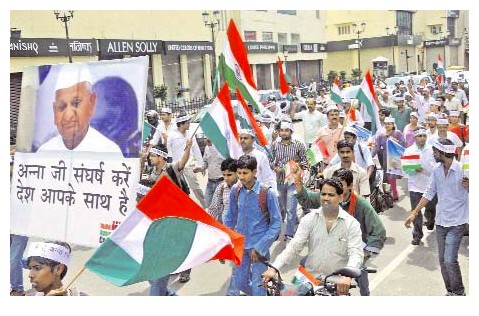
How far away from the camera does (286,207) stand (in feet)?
24.7

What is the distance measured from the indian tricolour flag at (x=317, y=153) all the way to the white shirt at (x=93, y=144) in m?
4.25

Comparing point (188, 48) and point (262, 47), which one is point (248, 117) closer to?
point (188, 48)

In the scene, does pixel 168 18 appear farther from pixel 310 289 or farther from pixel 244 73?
pixel 310 289

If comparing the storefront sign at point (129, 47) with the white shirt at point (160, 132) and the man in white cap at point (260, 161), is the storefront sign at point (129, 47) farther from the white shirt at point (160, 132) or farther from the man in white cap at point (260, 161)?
the man in white cap at point (260, 161)

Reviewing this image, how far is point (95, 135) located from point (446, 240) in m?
3.30

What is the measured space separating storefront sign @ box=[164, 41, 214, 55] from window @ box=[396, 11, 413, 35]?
28.1 metres

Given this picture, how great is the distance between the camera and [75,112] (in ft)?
14.4

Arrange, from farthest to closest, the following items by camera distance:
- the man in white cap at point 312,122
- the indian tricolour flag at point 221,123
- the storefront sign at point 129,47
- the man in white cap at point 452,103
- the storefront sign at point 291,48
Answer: the storefront sign at point 291,48
the storefront sign at point 129,47
the man in white cap at point 452,103
the man in white cap at point 312,122
the indian tricolour flag at point 221,123

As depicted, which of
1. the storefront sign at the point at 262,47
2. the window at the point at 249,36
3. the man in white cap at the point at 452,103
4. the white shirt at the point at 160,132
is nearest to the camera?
the white shirt at the point at 160,132

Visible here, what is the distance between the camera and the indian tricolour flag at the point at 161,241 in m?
3.54

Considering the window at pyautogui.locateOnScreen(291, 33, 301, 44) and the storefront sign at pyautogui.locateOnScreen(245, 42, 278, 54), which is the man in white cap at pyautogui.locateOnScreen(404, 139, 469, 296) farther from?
the window at pyautogui.locateOnScreen(291, 33, 301, 44)

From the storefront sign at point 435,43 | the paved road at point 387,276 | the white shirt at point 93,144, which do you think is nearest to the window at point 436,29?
the storefront sign at point 435,43

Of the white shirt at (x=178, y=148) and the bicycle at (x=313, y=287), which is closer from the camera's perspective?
the bicycle at (x=313, y=287)
